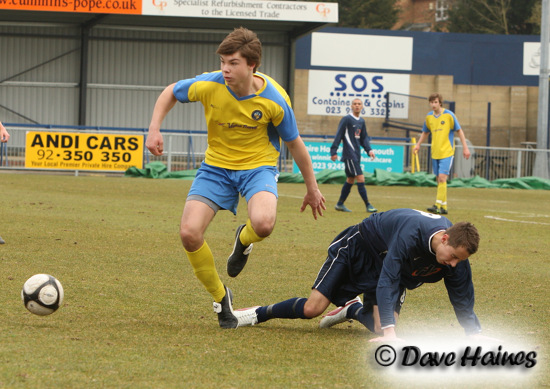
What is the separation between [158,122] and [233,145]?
1.89ft

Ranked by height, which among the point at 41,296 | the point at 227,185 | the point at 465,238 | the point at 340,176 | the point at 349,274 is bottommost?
the point at 41,296

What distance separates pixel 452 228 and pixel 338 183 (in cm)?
1964

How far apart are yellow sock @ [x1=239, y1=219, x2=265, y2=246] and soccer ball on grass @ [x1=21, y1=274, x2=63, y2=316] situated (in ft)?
4.78

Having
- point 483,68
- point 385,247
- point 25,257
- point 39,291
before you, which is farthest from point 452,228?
point 483,68

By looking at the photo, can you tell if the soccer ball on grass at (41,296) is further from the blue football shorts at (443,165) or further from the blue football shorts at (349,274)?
the blue football shorts at (443,165)

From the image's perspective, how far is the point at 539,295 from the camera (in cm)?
754

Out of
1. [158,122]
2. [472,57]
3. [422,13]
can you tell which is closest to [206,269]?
[158,122]

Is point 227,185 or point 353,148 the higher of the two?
point 353,148

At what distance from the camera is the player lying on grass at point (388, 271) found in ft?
16.8

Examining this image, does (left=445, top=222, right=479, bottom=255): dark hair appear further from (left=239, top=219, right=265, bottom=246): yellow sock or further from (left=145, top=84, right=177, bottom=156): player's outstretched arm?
(left=145, top=84, right=177, bottom=156): player's outstretched arm

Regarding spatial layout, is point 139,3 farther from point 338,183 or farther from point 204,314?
point 204,314

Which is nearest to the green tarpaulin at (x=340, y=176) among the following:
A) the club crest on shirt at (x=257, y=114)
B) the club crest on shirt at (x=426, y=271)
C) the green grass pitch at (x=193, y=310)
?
the green grass pitch at (x=193, y=310)

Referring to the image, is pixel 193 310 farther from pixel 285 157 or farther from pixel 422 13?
pixel 422 13

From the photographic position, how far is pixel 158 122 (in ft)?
19.5
